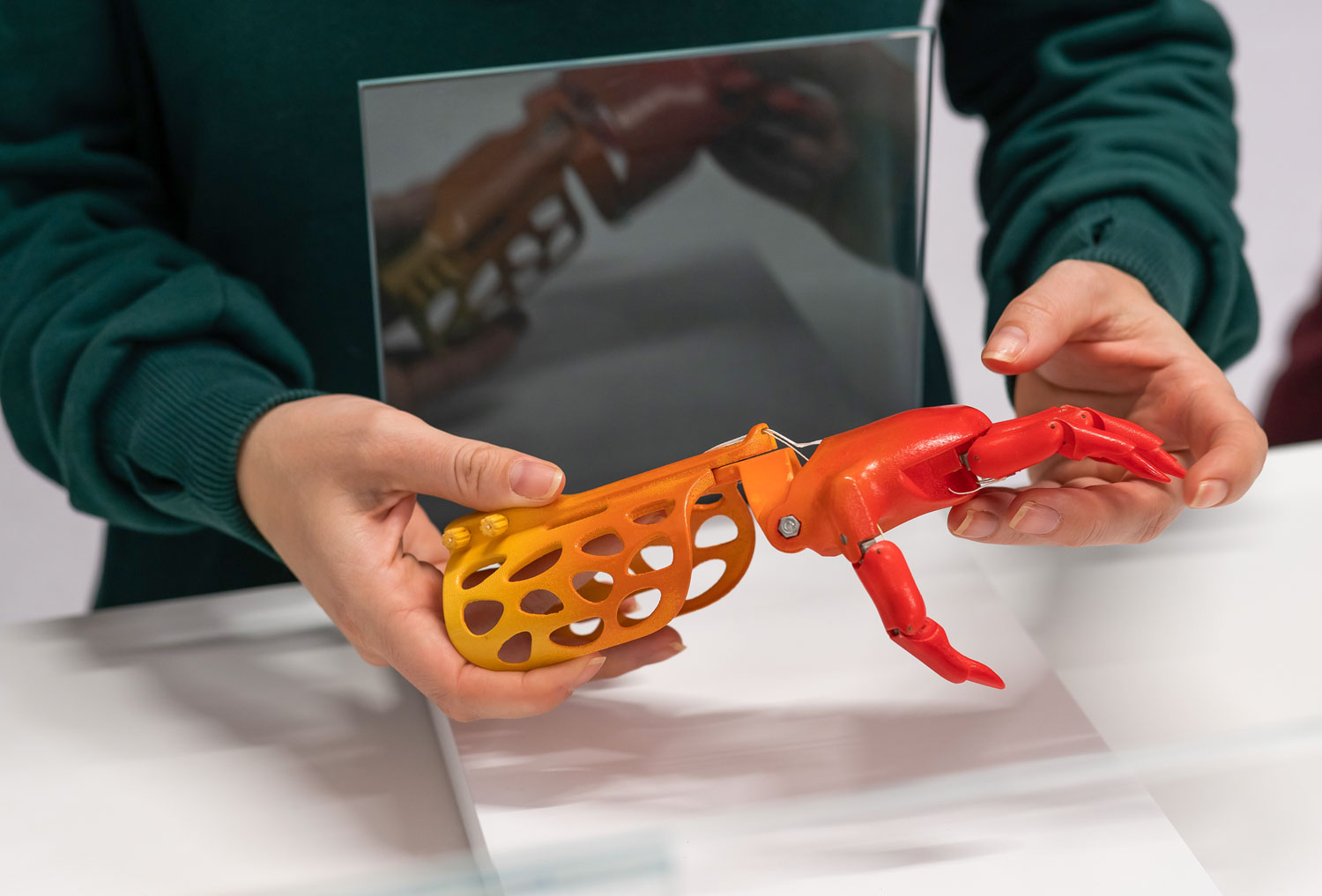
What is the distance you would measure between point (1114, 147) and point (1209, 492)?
10.4 inches

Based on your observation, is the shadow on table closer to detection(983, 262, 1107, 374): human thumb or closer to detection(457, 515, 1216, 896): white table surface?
detection(457, 515, 1216, 896): white table surface

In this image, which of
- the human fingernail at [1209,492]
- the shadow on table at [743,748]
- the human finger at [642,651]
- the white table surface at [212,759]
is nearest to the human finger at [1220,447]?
the human fingernail at [1209,492]

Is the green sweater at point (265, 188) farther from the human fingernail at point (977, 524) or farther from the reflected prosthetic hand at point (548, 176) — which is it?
the human fingernail at point (977, 524)

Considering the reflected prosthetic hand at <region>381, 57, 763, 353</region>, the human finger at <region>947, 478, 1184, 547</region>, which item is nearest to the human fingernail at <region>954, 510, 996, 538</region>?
the human finger at <region>947, 478, 1184, 547</region>

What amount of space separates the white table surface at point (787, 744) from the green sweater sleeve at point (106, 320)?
0.08 m

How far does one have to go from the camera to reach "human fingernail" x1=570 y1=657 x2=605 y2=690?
0.45 metres

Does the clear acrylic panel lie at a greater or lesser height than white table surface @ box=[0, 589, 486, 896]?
greater

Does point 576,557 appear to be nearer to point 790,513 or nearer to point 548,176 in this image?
point 790,513

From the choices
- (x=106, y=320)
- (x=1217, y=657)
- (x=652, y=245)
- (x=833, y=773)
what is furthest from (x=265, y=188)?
(x=1217, y=657)

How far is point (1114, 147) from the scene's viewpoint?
2.06ft

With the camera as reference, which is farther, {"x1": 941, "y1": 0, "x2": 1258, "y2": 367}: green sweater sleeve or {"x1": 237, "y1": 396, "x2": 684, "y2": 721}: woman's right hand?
{"x1": 941, "y1": 0, "x2": 1258, "y2": 367}: green sweater sleeve

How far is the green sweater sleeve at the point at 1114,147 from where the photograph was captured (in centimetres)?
60

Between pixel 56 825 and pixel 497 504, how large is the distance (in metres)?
0.23

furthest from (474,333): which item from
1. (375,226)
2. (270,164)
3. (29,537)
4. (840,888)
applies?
(29,537)
